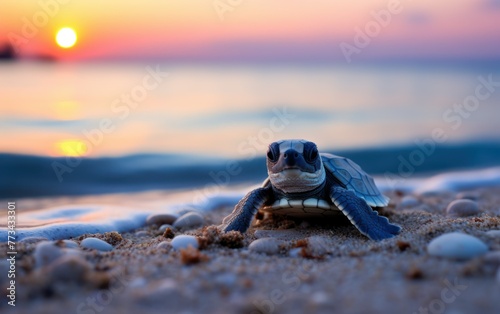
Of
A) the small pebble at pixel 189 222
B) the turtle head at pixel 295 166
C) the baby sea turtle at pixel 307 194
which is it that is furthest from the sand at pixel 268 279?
the small pebble at pixel 189 222

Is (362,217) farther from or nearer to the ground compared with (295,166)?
nearer to the ground

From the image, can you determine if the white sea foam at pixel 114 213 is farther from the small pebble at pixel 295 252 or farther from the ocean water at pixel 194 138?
the small pebble at pixel 295 252

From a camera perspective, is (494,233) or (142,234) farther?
(142,234)

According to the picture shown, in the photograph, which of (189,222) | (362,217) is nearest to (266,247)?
(362,217)

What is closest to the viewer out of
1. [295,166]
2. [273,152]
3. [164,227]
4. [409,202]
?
[295,166]

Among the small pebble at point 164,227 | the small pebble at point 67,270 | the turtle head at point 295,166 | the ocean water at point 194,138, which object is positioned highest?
the ocean water at point 194,138

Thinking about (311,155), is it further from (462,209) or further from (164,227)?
(462,209)

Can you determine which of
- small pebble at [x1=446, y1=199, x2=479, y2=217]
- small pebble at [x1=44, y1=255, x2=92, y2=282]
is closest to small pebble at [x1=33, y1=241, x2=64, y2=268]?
small pebble at [x1=44, y1=255, x2=92, y2=282]
